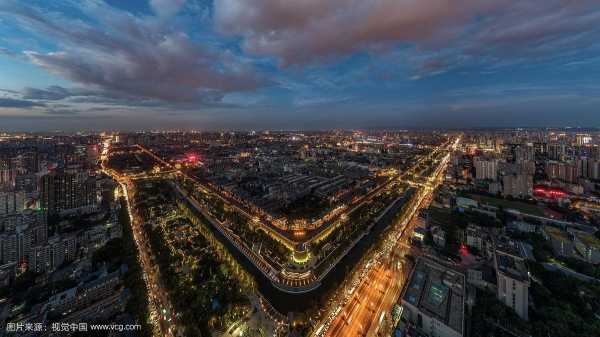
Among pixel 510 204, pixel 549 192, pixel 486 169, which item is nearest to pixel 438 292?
pixel 510 204

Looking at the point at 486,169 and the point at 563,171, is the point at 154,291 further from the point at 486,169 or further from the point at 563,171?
the point at 563,171

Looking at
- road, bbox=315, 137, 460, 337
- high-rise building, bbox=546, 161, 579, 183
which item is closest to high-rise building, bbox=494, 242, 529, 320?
road, bbox=315, 137, 460, 337

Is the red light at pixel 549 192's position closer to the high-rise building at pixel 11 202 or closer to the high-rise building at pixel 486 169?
the high-rise building at pixel 486 169

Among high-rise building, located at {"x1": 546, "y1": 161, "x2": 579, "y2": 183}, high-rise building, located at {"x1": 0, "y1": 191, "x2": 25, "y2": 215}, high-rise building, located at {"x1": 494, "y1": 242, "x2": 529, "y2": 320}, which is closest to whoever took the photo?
high-rise building, located at {"x1": 494, "y1": 242, "x2": 529, "y2": 320}

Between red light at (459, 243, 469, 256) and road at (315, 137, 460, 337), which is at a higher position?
red light at (459, 243, 469, 256)

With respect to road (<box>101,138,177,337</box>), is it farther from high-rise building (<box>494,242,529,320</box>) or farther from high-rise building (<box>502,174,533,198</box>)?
high-rise building (<box>502,174,533,198</box>)

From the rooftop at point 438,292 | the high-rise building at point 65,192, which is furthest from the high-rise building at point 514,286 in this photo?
the high-rise building at point 65,192
